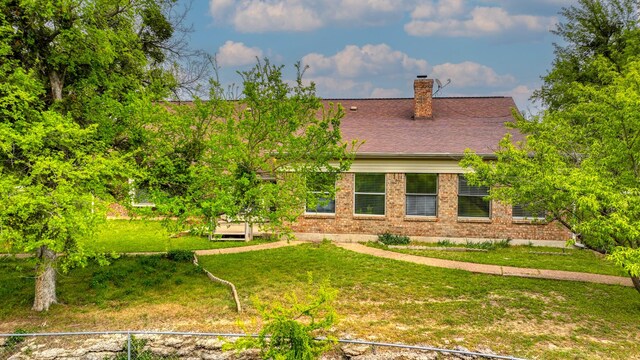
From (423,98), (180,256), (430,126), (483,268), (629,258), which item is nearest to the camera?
(629,258)

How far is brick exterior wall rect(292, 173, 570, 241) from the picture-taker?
53.3ft

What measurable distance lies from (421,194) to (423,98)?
19.1ft

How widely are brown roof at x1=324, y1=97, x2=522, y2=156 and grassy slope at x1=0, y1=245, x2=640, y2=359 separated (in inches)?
248

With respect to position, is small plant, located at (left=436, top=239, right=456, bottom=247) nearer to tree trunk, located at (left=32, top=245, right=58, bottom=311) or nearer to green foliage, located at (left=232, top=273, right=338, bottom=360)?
green foliage, located at (left=232, top=273, right=338, bottom=360)

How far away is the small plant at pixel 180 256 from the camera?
41.3 feet

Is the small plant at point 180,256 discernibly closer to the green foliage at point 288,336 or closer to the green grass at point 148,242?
the green grass at point 148,242

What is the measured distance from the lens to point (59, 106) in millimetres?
8977

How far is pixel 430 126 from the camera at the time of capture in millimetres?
18938

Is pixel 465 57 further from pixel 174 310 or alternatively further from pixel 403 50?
pixel 174 310

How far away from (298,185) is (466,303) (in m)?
5.02

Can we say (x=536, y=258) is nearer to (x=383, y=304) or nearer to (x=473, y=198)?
(x=473, y=198)

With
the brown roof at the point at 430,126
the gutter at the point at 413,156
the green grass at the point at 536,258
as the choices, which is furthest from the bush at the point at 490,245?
the brown roof at the point at 430,126

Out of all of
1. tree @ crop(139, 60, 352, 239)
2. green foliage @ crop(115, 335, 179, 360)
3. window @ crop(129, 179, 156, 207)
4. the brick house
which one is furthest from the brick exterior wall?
green foliage @ crop(115, 335, 179, 360)

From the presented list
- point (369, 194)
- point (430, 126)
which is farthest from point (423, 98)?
point (369, 194)
